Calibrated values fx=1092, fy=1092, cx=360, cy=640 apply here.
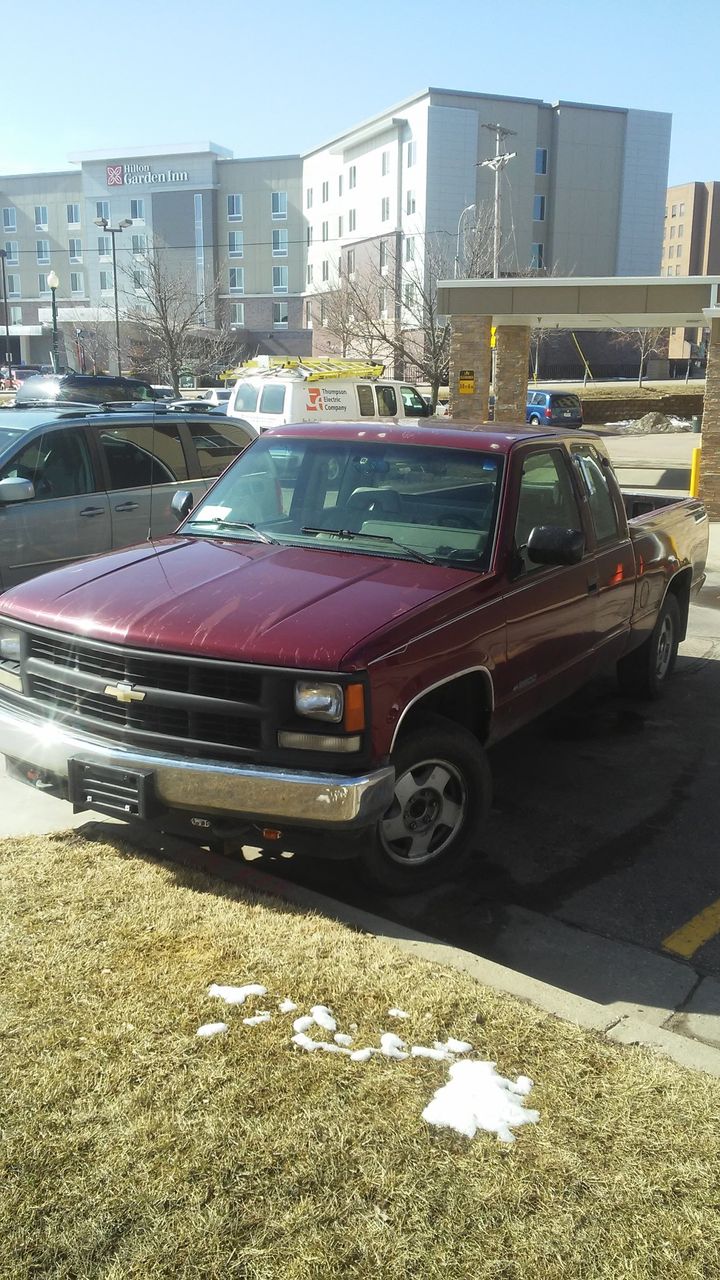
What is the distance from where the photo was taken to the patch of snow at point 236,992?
3471 millimetres

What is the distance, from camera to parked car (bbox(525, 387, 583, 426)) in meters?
35.9

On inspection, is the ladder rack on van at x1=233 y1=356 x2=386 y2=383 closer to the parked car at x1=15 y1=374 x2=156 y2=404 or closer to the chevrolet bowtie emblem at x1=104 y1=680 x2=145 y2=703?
the parked car at x1=15 y1=374 x2=156 y2=404

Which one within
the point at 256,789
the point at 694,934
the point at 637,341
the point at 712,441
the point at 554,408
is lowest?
the point at 694,934

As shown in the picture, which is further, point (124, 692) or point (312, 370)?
point (312, 370)

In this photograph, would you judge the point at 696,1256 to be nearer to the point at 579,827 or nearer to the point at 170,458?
the point at 579,827

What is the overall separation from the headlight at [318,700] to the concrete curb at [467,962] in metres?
0.82

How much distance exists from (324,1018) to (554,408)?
115ft

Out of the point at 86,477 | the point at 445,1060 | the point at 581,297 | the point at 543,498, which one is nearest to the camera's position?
the point at 445,1060

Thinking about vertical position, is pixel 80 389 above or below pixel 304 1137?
above

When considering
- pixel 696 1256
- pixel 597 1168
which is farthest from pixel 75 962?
pixel 696 1256

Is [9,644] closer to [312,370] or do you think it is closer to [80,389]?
[312,370]

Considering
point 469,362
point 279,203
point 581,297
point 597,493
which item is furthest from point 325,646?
point 279,203

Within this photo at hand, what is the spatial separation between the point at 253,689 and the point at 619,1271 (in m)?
2.20

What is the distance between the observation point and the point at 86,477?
352 inches
